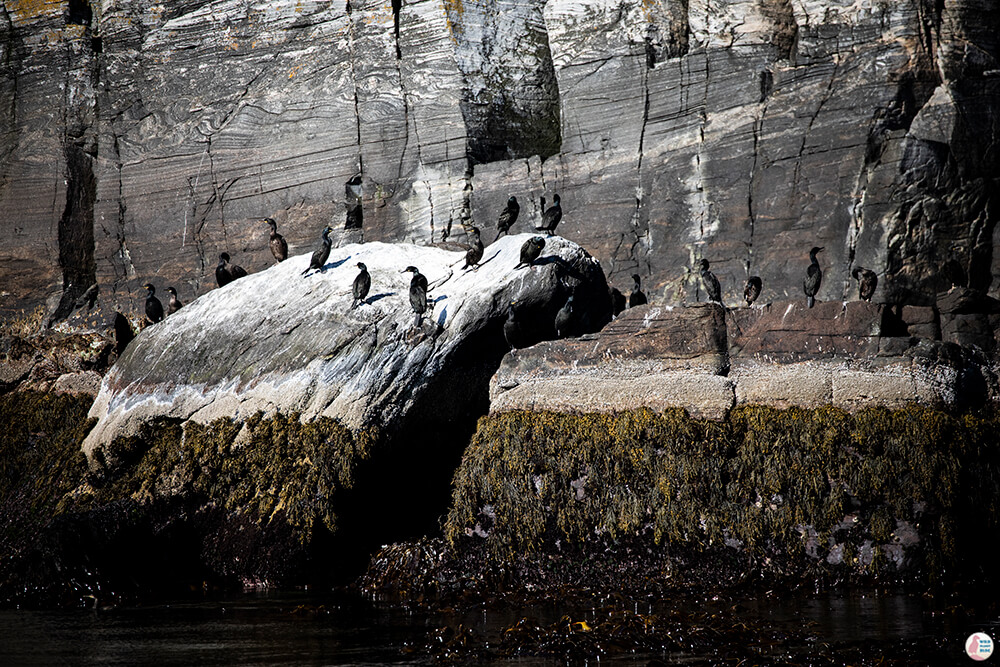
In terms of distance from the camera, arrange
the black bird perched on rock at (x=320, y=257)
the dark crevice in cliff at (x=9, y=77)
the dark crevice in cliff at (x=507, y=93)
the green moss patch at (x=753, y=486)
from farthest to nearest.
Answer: the dark crevice in cliff at (x=9, y=77)
the dark crevice in cliff at (x=507, y=93)
the black bird perched on rock at (x=320, y=257)
the green moss patch at (x=753, y=486)

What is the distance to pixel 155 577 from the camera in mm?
9367

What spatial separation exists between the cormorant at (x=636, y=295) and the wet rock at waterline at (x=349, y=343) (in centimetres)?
261

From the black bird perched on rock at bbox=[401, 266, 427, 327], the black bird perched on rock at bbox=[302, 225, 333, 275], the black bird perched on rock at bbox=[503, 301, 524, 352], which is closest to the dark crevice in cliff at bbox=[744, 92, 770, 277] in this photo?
the black bird perched on rock at bbox=[503, 301, 524, 352]

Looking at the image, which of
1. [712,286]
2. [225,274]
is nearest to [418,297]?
[712,286]

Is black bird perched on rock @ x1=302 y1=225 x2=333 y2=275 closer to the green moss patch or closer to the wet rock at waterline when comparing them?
the wet rock at waterline

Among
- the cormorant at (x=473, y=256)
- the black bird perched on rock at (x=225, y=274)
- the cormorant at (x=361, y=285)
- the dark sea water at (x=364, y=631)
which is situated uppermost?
the cormorant at (x=473, y=256)

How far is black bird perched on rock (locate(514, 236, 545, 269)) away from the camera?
34.4ft

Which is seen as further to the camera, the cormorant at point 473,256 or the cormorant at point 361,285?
the cormorant at point 473,256

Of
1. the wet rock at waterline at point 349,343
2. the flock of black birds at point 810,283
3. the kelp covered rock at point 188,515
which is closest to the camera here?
the kelp covered rock at point 188,515

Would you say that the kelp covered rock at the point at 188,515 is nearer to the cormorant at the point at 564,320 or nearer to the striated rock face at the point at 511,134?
the cormorant at the point at 564,320

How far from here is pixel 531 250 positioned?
34.5ft

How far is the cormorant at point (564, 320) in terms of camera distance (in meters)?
10.5
